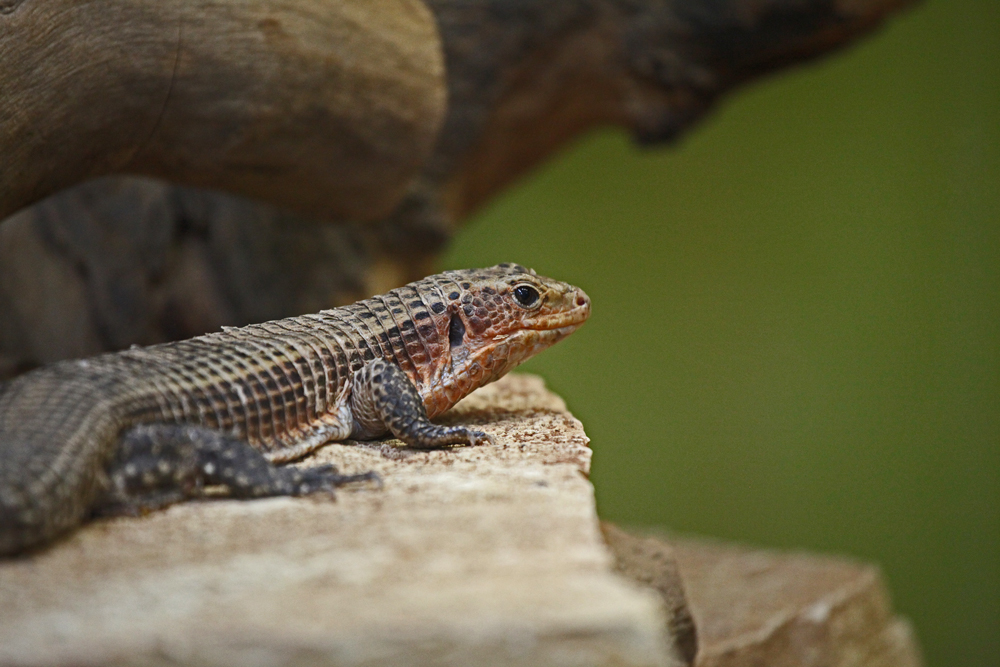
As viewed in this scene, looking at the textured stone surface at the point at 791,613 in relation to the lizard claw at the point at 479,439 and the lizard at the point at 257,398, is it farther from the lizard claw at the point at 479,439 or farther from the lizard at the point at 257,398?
the lizard at the point at 257,398

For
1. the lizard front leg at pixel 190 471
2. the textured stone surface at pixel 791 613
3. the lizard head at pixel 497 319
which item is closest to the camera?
the lizard front leg at pixel 190 471

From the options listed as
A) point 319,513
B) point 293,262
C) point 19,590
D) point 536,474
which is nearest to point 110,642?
point 19,590

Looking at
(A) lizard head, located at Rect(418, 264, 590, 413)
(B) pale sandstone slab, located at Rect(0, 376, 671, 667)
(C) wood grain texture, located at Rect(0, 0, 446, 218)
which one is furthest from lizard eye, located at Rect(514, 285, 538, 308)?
(C) wood grain texture, located at Rect(0, 0, 446, 218)

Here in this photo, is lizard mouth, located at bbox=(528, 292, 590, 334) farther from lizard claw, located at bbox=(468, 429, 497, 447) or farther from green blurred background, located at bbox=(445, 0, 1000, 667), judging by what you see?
green blurred background, located at bbox=(445, 0, 1000, 667)

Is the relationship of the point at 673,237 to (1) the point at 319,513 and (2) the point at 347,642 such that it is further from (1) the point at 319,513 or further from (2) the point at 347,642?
(2) the point at 347,642

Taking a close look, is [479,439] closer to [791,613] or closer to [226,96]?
[226,96]

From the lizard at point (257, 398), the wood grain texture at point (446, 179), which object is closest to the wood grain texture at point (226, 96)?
the wood grain texture at point (446, 179)

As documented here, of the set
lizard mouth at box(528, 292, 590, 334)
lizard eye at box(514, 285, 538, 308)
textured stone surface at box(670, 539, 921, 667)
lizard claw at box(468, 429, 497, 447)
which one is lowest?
textured stone surface at box(670, 539, 921, 667)

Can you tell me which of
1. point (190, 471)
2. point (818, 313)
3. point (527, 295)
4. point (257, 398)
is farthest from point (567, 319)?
point (818, 313)
